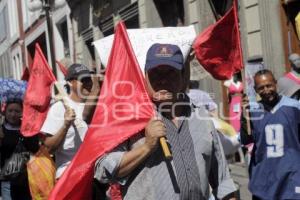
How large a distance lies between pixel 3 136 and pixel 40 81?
0.64 m

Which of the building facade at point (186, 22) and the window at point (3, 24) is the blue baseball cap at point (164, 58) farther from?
the window at point (3, 24)

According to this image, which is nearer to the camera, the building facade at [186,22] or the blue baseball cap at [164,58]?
the blue baseball cap at [164,58]

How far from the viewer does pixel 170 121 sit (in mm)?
3246

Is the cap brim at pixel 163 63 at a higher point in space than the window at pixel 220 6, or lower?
lower

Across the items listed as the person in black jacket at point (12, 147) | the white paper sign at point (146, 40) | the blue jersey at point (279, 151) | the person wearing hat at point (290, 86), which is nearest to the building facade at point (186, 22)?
the person wearing hat at point (290, 86)

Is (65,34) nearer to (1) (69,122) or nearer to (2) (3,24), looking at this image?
(2) (3,24)

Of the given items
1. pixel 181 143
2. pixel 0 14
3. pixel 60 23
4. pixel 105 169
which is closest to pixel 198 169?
pixel 181 143

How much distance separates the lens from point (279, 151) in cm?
483

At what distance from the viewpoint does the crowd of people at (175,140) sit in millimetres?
3119

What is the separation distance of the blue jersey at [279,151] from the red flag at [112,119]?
1.62m

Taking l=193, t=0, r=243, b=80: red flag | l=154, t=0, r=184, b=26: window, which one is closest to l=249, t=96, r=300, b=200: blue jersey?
l=193, t=0, r=243, b=80: red flag

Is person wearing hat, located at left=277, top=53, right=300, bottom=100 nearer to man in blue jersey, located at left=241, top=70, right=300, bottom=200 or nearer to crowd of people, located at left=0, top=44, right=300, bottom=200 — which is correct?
crowd of people, located at left=0, top=44, right=300, bottom=200

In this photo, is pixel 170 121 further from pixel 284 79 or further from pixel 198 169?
pixel 284 79

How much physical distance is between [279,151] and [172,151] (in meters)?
1.91
